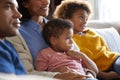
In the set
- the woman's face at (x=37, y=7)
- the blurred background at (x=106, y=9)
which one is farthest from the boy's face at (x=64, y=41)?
the blurred background at (x=106, y=9)

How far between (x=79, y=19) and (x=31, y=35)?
1.45ft

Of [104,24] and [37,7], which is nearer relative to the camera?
[37,7]

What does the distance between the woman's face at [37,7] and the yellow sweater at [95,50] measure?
383mm

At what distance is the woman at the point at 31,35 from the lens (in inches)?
52.1

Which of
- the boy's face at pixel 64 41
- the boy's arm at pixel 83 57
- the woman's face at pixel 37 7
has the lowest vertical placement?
the boy's arm at pixel 83 57

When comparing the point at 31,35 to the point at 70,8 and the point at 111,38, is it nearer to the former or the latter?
the point at 70,8

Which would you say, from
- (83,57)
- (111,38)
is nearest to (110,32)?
(111,38)

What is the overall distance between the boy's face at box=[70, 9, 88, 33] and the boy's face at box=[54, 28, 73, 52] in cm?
30

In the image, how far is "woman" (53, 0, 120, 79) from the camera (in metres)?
1.75

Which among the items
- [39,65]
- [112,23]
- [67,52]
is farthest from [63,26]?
A: [112,23]

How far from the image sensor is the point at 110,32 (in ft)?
7.25

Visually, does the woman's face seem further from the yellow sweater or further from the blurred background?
the blurred background

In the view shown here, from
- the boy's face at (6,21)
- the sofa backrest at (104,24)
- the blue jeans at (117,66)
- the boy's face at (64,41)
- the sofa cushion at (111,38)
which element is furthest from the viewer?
the sofa backrest at (104,24)

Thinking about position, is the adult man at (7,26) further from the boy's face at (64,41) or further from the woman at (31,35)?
the boy's face at (64,41)
